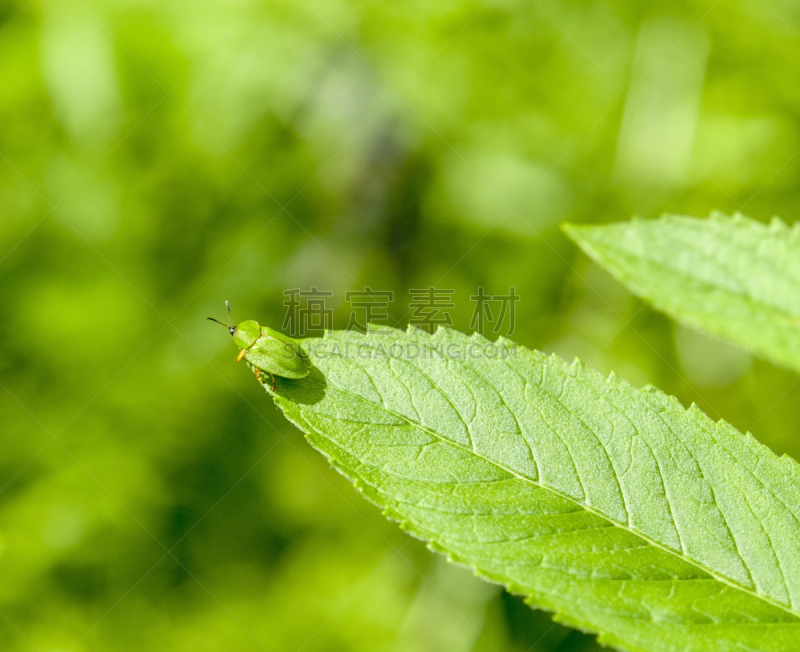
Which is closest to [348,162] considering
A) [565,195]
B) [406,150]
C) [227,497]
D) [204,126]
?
[406,150]

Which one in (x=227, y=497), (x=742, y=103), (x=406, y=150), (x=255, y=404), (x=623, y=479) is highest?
(x=742, y=103)

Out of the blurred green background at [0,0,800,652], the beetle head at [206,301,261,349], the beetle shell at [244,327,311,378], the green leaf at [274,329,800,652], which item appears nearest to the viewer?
the green leaf at [274,329,800,652]

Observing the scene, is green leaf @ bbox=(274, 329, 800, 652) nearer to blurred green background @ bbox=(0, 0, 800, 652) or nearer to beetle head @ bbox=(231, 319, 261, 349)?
beetle head @ bbox=(231, 319, 261, 349)

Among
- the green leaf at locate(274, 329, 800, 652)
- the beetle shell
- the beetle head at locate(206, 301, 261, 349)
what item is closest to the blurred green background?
the beetle head at locate(206, 301, 261, 349)

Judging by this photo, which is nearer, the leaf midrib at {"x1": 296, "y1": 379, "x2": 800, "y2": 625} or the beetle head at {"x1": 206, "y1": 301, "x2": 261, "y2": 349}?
the leaf midrib at {"x1": 296, "y1": 379, "x2": 800, "y2": 625}

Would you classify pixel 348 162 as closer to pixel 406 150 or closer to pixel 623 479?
pixel 406 150

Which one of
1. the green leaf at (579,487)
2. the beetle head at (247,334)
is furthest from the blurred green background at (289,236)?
the green leaf at (579,487)

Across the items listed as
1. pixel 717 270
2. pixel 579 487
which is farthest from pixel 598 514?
pixel 717 270
